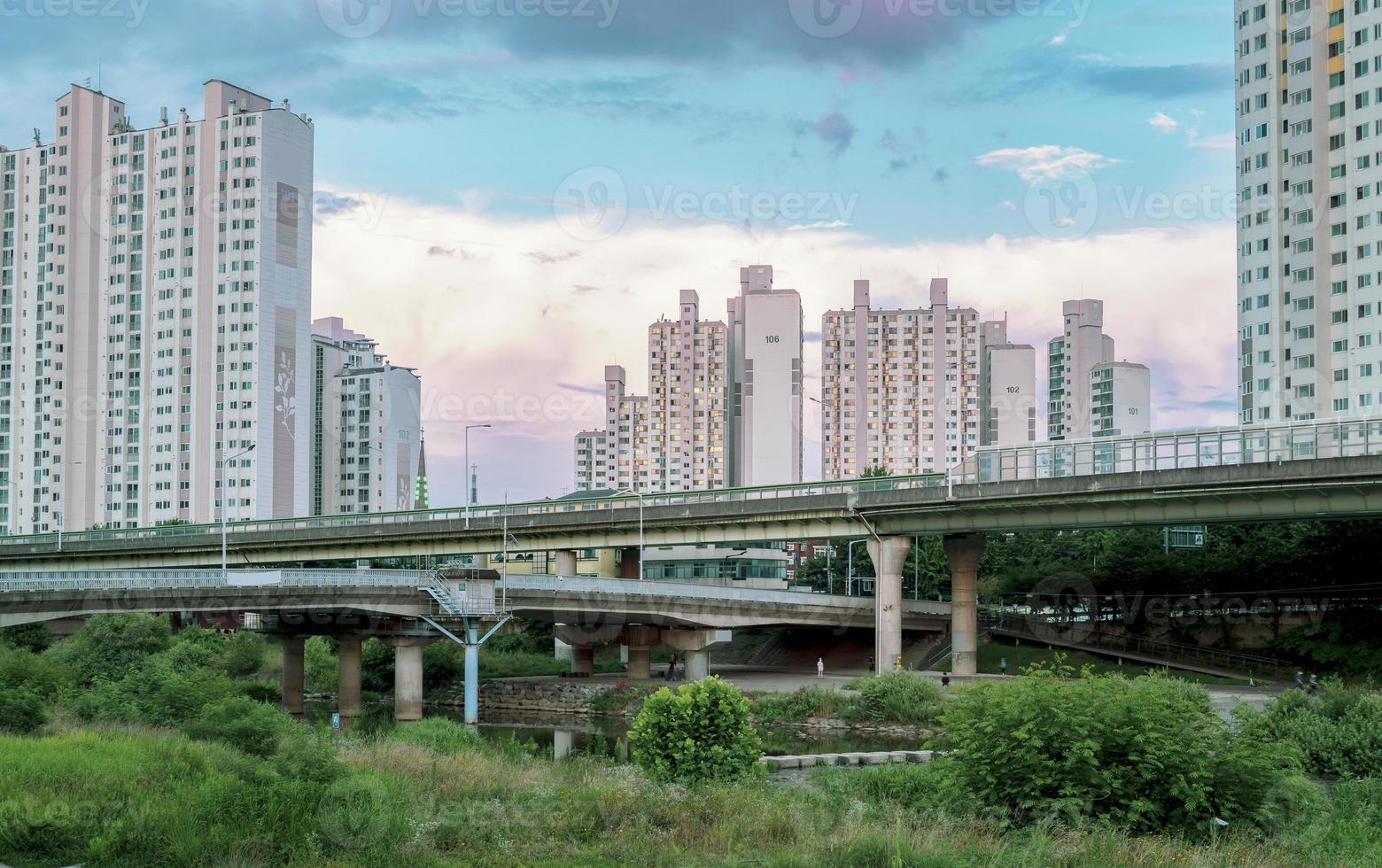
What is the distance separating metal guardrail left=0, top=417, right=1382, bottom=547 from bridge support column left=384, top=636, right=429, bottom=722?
70.7ft

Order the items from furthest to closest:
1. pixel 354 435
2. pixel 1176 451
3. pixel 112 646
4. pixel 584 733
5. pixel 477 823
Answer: pixel 354 435, pixel 112 646, pixel 1176 451, pixel 584 733, pixel 477 823

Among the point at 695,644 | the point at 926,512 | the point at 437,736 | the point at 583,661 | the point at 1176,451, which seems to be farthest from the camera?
the point at 583,661

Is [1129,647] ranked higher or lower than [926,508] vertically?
lower

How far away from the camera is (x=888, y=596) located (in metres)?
72.4

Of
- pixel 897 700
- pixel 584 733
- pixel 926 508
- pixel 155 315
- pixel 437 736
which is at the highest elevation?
pixel 155 315

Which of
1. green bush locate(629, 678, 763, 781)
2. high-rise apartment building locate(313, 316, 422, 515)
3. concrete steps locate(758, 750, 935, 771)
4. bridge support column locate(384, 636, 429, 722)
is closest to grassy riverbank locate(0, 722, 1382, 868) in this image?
green bush locate(629, 678, 763, 781)

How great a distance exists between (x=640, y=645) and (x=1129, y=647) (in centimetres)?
2947

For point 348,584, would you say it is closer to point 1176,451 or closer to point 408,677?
point 408,677

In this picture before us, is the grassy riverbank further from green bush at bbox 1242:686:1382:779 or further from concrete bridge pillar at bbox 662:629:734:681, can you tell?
concrete bridge pillar at bbox 662:629:734:681

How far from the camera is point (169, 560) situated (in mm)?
97312

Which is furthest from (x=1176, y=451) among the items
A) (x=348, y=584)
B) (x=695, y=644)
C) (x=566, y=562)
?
(x=566, y=562)

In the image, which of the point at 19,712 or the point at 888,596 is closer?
the point at 19,712

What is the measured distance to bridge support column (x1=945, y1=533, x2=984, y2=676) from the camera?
7219 cm

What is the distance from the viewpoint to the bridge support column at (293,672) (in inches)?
2542
